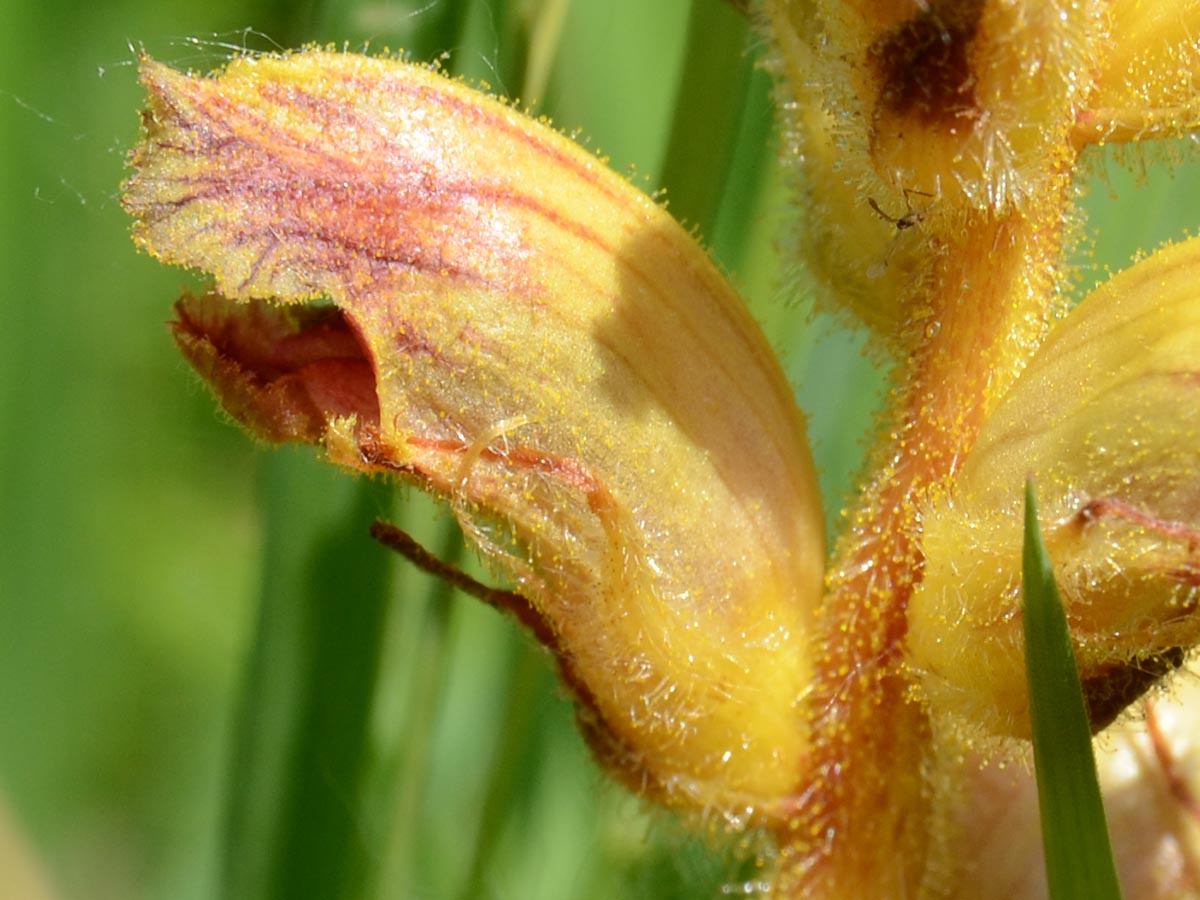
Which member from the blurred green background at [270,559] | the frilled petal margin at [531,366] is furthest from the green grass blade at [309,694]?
the frilled petal margin at [531,366]

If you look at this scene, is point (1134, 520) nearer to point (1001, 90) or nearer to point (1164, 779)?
point (1001, 90)

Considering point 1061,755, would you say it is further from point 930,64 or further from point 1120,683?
point 930,64

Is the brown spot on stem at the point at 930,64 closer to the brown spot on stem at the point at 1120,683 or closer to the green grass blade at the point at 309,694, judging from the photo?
the brown spot on stem at the point at 1120,683

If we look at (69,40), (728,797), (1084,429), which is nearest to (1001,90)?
(1084,429)

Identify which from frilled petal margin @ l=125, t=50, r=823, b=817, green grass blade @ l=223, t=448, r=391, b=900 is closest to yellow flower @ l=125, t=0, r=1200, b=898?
frilled petal margin @ l=125, t=50, r=823, b=817

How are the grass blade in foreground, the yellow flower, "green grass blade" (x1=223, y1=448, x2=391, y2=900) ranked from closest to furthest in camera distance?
Result: 1. the grass blade in foreground
2. the yellow flower
3. "green grass blade" (x1=223, y1=448, x2=391, y2=900)

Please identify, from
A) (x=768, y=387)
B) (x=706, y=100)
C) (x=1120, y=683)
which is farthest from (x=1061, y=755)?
(x=706, y=100)

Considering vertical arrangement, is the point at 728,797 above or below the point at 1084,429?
below

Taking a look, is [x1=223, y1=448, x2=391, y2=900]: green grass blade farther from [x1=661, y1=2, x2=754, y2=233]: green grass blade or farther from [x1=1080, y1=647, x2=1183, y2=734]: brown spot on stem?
[x1=1080, y1=647, x2=1183, y2=734]: brown spot on stem
